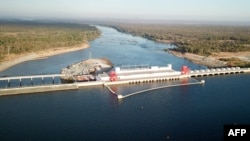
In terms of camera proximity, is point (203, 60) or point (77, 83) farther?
point (203, 60)

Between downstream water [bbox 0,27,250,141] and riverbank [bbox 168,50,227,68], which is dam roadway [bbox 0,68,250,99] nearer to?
downstream water [bbox 0,27,250,141]

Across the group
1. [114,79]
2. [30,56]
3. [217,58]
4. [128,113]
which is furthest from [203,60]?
[128,113]

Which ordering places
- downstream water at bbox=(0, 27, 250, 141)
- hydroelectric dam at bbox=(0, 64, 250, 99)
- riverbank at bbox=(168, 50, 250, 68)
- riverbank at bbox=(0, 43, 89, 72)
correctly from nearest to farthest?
downstream water at bbox=(0, 27, 250, 141) → hydroelectric dam at bbox=(0, 64, 250, 99) → riverbank at bbox=(0, 43, 89, 72) → riverbank at bbox=(168, 50, 250, 68)

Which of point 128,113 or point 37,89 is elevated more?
point 37,89

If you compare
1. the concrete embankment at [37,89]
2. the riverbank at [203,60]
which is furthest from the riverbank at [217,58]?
the concrete embankment at [37,89]

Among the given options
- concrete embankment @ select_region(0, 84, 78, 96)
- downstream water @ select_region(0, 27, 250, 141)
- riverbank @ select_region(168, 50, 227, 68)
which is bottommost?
downstream water @ select_region(0, 27, 250, 141)

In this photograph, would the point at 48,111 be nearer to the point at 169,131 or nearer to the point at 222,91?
the point at 169,131

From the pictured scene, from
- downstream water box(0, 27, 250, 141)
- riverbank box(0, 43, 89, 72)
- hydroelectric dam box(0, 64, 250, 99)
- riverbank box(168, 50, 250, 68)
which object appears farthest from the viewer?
riverbank box(168, 50, 250, 68)

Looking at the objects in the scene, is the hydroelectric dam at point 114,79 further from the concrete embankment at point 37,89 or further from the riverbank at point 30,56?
the riverbank at point 30,56

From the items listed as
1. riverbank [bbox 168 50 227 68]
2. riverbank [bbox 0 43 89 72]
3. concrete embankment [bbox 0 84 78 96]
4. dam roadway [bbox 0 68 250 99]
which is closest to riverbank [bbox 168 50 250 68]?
riverbank [bbox 168 50 227 68]

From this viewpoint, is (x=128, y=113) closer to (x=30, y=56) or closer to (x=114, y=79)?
(x=114, y=79)
